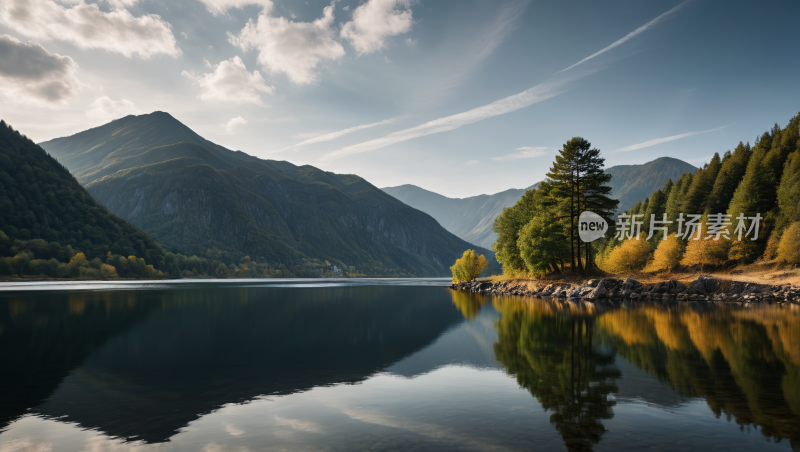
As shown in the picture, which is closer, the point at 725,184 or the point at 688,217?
the point at 725,184

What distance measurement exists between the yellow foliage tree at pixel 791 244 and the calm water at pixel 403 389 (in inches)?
1916

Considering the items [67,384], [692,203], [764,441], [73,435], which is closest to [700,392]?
[764,441]

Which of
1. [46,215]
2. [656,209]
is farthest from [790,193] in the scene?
[46,215]

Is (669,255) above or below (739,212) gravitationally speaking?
below

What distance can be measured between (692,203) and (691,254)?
25340 mm

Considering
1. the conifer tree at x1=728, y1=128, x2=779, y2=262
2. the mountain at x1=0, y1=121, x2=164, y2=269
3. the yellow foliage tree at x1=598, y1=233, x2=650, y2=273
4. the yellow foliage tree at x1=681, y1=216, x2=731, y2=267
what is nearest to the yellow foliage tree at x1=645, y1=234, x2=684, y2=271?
the yellow foliage tree at x1=681, y1=216, x2=731, y2=267

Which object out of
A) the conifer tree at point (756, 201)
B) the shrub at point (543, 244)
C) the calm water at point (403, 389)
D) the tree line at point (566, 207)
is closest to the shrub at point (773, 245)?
the conifer tree at point (756, 201)

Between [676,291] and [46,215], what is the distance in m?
214

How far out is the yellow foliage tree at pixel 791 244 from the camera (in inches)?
2586

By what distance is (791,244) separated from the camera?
66.1 meters

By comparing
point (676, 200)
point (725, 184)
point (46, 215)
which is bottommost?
point (676, 200)

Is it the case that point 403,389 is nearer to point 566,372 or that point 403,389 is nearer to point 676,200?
point 566,372

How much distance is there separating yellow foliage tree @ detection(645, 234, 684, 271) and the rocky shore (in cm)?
1751

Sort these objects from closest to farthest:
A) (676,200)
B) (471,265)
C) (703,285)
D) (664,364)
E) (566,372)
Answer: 1. (566,372)
2. (664,364)
3. (703,285)
4. (676,200)
5. (471,265)
